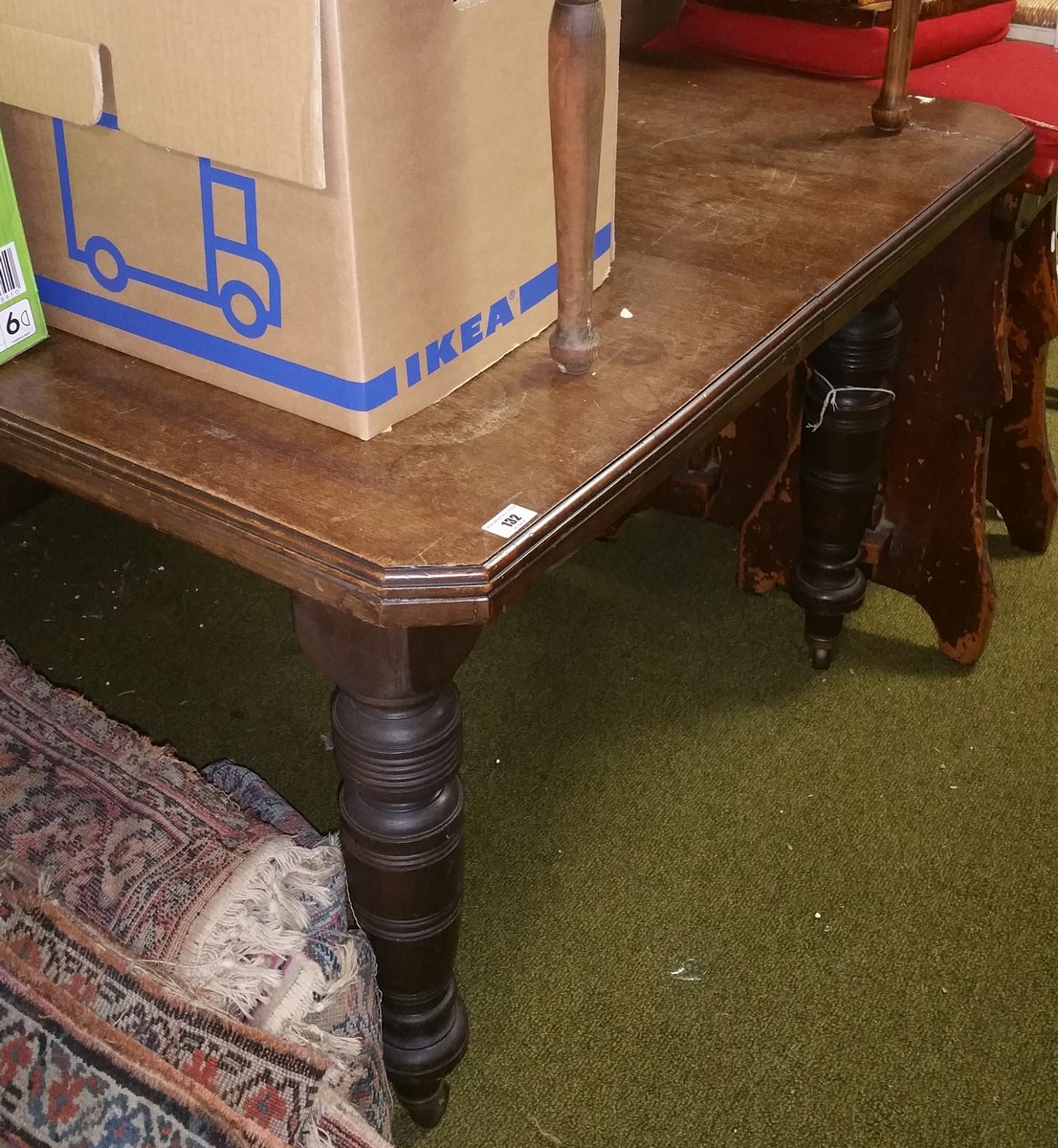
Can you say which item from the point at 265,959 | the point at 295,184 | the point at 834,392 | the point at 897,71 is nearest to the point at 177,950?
the point at 265,959

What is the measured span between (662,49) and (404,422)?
1045mm

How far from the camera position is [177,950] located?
1010mm

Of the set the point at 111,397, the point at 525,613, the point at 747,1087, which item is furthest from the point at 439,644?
the point at 525,613

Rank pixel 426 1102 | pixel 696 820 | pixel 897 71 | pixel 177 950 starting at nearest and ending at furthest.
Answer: pixel 177 950 < pixel 426 1102 < pixel 897 71 < pixel 696 820

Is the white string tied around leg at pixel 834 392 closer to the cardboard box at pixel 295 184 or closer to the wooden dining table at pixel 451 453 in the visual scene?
the wooden dining table at pixel 451 453

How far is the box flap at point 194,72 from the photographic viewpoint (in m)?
0.72

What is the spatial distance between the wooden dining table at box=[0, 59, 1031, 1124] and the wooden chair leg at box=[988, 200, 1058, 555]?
34 cm

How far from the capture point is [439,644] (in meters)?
0.85

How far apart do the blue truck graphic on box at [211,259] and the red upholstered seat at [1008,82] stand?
1055 mm

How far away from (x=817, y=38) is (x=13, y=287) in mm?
1099

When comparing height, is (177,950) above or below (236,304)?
below

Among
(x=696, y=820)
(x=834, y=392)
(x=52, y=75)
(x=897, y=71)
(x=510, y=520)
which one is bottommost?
(x=696, y=820)

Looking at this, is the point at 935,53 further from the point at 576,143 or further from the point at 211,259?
the point at 211,259

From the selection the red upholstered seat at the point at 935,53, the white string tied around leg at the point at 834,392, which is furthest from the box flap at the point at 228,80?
the red upholstered seat at the point at 935,53
